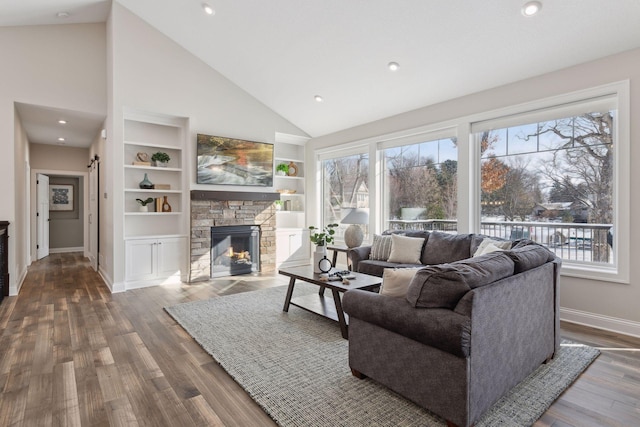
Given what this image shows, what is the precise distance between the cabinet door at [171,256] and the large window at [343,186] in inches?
104

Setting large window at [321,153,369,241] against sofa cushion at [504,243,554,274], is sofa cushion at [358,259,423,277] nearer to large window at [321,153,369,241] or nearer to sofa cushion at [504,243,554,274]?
large window at [321,153,369,241]

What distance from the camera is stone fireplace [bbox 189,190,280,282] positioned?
5.49 m

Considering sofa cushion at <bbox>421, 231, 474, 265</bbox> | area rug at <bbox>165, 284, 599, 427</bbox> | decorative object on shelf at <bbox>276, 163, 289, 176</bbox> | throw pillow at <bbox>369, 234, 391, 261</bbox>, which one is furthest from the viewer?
decorative object on shelf at <bbox>276, 163, 289, 176</bbox>

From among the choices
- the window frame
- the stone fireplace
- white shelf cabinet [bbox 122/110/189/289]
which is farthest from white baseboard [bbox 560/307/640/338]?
white shelf cabinet [bbox 122/110/189/289]

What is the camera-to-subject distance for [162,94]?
5.23 meters

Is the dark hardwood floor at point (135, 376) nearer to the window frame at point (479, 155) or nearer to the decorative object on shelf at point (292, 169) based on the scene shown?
the window frame at point (479, 155)

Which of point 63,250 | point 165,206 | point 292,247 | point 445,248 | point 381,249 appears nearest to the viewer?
point 445,248

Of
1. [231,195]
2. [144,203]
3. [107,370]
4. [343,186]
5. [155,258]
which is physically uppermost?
[343,186]

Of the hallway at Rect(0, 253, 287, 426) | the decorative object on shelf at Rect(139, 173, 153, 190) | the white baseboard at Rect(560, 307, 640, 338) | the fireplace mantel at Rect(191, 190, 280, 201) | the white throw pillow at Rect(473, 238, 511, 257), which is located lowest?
the hallway at Rect(0, 253, 287, 426)

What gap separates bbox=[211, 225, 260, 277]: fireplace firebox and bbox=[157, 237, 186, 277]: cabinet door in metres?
0.47

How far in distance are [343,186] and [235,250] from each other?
226cm

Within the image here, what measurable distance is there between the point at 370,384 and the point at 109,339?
2.33m

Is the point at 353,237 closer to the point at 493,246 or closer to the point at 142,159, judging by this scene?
the point at 493,246

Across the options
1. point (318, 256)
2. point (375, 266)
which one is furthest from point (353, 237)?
point (318, 256)
